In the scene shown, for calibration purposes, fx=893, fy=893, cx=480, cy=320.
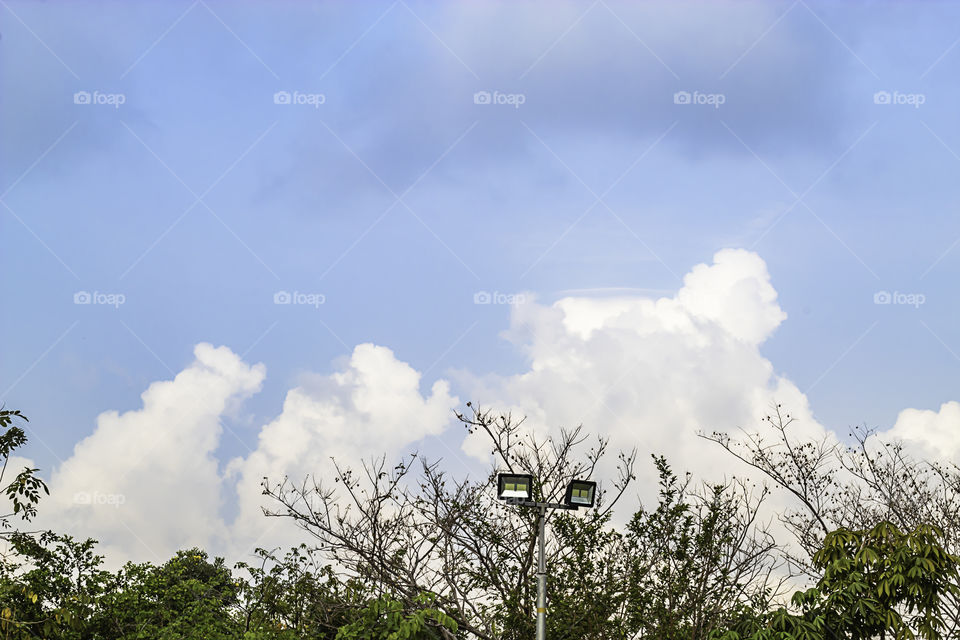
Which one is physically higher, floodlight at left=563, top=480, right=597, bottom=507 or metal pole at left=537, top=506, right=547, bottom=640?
floodlight at left=563, top=480, right=597, bottom=507

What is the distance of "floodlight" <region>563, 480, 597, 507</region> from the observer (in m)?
8.70

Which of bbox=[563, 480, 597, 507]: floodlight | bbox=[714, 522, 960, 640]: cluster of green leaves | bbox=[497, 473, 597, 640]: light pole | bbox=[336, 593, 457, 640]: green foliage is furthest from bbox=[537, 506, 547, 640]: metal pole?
bbox=[714, 522, 960, 640]: cluster of green leaves

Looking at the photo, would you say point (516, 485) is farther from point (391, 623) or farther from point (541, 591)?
point (391, 623)

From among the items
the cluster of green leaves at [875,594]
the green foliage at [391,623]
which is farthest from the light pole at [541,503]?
the cluster of green leaves at [875,594]

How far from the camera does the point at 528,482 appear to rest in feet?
28.4

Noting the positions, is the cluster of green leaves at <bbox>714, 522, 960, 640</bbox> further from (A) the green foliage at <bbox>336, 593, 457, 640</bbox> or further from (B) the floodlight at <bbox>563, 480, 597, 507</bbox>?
(A) the green foliage at <bbox>336, 593, 457, 640</bbox>


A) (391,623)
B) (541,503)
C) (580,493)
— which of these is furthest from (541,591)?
A: (391,623)

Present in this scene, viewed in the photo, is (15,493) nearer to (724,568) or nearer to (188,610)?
(188,610)

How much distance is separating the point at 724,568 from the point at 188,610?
7.89 meters

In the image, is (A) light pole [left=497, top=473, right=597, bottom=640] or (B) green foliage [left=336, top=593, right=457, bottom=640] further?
(B) green foliage [left=336, top=593, right=457, bottom=640]

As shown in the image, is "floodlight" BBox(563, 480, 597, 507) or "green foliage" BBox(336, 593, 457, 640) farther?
"green foliage" BBox(336, 593, 457, 640)

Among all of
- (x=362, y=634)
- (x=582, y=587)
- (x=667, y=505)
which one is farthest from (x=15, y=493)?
(x=667, y=505)

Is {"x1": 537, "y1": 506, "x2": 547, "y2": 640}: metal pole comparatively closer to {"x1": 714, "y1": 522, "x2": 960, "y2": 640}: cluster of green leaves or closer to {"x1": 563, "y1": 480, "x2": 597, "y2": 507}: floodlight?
{"x1": 563, "y1": 480, "x2": 597, "y2": 507}: floodlight

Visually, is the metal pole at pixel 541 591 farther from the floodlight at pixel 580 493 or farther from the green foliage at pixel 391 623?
the green foliage at pixel 391 623
